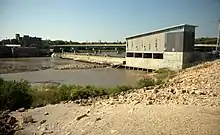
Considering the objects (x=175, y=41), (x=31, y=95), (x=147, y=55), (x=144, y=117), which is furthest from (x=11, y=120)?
(x=147, y=55)

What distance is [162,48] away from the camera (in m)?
20.7

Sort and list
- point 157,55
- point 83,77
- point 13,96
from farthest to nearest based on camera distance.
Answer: point 157,55 < point 83,77 < point 13,96

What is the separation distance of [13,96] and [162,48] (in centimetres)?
1522

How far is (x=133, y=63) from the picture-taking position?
964 inches

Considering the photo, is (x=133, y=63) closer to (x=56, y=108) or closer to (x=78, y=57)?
(x=78, y=57)

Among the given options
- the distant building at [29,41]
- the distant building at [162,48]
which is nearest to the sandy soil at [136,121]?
the distant building at [162,48]

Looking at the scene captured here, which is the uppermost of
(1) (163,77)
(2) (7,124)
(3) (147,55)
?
(3) (147,55)

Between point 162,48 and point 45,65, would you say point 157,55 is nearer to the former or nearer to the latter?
point 162,48

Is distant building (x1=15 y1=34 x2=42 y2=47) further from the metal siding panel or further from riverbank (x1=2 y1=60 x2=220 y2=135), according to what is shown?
riverbank (x1=2 y1=60 x2=220 y2=135)

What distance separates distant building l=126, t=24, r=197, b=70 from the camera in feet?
61.8

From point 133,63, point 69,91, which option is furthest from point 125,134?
point 133,63

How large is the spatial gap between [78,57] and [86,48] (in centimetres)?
1976

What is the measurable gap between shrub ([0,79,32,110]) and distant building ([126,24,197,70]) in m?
13.2

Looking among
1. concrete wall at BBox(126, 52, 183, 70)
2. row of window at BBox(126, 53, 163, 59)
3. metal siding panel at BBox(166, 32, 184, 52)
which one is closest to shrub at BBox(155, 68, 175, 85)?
concrete wall at BBox(126, 52, 183, 70)
